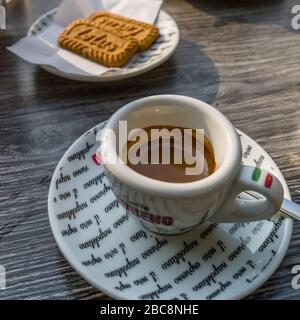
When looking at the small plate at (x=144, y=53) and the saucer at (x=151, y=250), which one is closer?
the saucer at (x=151, y=250)

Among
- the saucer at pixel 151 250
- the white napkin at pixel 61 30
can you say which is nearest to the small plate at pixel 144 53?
the white napkin at pixel 61 30

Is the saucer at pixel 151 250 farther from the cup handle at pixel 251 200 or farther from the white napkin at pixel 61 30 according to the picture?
the white napkin at pixel 61 30

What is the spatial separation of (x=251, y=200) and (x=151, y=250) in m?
0.10

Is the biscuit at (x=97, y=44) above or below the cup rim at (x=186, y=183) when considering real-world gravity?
below

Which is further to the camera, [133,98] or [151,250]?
[133,98]

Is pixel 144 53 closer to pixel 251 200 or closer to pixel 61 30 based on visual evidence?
pixel 61 30

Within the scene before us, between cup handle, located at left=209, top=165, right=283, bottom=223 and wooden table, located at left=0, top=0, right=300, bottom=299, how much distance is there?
0.06 meters

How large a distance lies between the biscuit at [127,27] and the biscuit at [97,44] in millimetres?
10

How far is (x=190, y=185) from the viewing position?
0.38 metres

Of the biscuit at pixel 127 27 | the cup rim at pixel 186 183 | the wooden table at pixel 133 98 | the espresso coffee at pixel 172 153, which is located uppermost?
the cup rim at pixel 186 183

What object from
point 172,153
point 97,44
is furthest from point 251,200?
point 97,44

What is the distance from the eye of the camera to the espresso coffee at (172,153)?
17.0 inches

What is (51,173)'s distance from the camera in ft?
1.72
